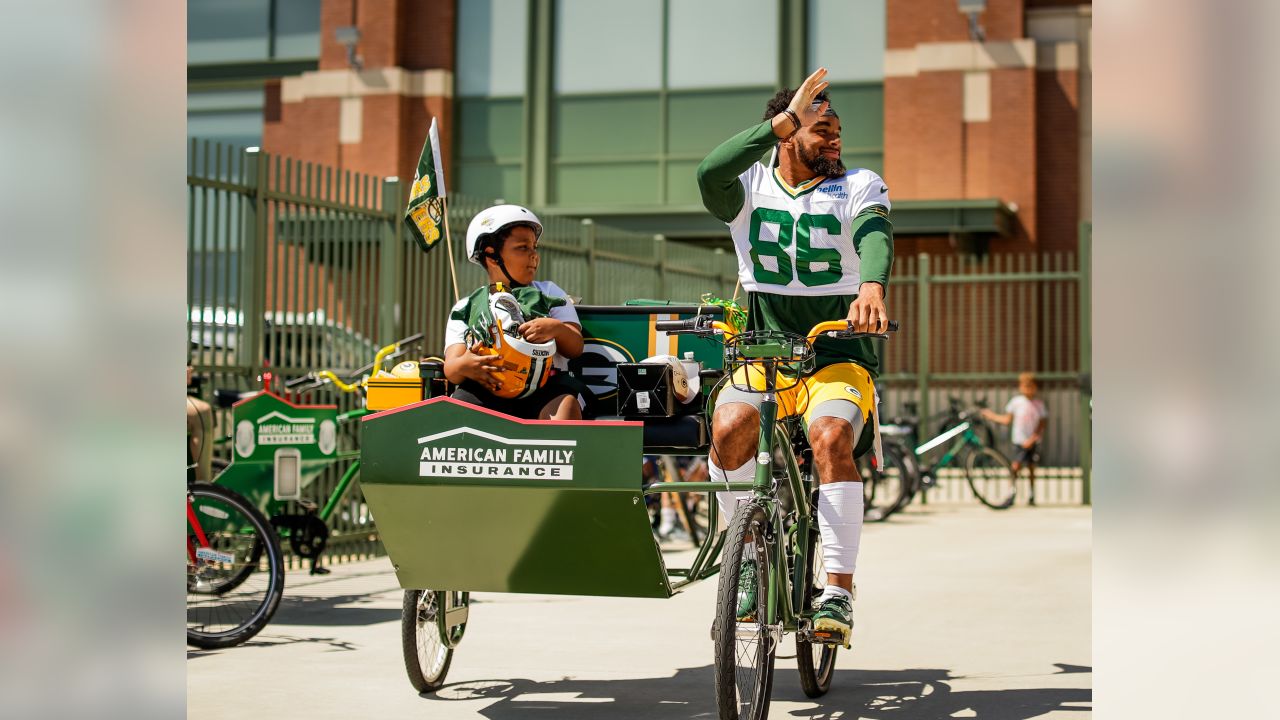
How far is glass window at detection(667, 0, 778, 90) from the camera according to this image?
2634 cm

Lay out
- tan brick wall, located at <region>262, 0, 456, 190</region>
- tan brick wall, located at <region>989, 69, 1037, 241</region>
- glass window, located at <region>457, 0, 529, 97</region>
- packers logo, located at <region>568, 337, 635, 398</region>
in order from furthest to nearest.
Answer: tan brick wall, located at <region>262, 0, 456, 190</region>
glass window, located at <region>457, 0, 529, 97</region>
tan brick wall, located at <region>989, 69, 1037, 241</region>
packers logo, located at <region>568, 337, 635, 398</region>

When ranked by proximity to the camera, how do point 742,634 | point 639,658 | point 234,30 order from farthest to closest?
1. point 234,30
2. point 639,658
3. point 742,634

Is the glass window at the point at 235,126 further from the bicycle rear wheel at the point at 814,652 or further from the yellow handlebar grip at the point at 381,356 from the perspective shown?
the bicycle rear wheel at the point at 814,652

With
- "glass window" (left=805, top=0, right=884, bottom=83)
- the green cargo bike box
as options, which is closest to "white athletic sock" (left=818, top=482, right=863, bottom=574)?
the green cargo bike box

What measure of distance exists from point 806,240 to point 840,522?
1.03m

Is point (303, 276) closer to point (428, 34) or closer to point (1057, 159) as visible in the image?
point (428, 34)

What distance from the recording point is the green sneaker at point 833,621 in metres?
5.06

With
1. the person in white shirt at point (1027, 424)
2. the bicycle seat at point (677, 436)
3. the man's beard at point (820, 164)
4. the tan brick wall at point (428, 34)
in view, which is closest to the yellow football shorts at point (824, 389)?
the bicycle seat at point (677, 436)

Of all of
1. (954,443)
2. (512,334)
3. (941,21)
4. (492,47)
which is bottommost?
(954,443)

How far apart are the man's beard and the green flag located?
168cm

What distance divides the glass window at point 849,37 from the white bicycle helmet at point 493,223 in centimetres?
2097

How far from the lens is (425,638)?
604 cm

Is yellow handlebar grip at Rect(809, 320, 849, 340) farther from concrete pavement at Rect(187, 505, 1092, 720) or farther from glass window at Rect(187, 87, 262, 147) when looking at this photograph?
glass window at Rect(187, 87, 262, 147)

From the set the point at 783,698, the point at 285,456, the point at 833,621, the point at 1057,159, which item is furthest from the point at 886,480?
the point at 1057,159
